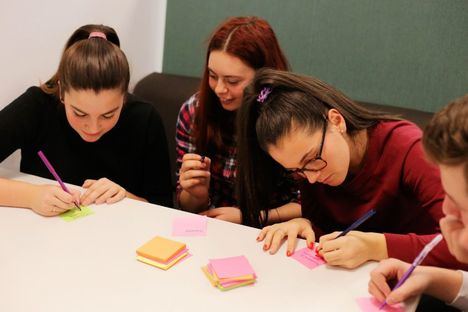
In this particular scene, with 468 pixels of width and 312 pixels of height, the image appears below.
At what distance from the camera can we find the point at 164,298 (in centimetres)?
88

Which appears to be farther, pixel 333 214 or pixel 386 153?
pixel 333 214

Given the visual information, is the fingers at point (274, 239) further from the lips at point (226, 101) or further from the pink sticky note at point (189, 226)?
the lips at point (226, 101)

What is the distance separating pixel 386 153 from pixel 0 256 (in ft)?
3.18

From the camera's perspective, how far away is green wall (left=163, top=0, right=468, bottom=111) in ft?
6.49

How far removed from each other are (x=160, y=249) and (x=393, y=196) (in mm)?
637

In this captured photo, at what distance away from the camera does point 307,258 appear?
3.38 feet

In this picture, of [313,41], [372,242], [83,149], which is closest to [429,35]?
[313,41]

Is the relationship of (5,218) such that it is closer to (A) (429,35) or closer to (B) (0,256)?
(B) (0,256)

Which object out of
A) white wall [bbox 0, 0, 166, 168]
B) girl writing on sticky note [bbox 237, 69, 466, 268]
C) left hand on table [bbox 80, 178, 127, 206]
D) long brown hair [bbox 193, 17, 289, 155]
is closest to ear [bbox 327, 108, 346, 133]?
girl writing on sticky note [bbox 237, 69, 466, 268]

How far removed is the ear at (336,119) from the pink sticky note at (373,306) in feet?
1.47

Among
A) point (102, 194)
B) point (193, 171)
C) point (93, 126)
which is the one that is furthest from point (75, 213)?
point (193, 171)

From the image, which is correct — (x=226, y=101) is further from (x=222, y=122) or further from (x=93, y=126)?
(x=93, y=126)

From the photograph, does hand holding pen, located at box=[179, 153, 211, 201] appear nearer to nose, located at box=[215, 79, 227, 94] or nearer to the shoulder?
nose, located at box=[215, 79, 227, 94]

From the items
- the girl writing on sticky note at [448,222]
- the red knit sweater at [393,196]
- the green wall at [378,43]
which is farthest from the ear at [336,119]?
the green wall at [378,43]
